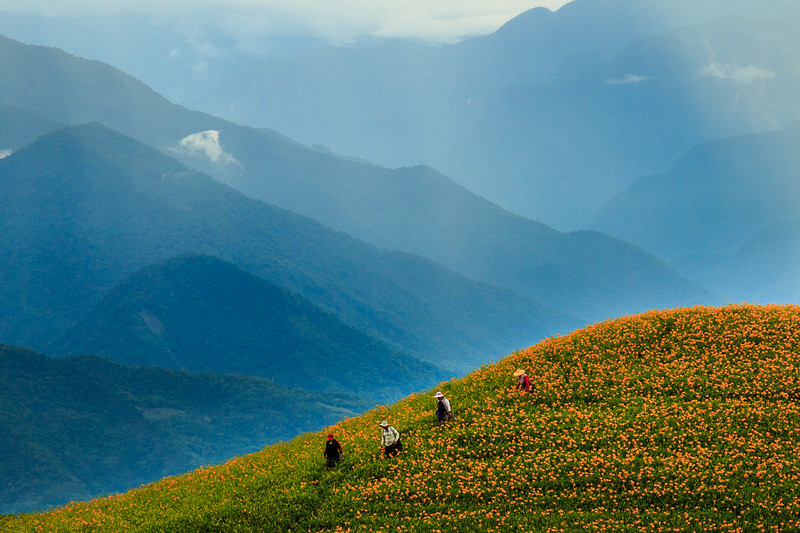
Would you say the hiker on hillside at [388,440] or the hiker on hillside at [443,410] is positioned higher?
the hiker on hillside at [443,410]

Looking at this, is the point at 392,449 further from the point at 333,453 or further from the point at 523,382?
the point at 523,382

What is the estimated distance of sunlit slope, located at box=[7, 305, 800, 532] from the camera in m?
28.7

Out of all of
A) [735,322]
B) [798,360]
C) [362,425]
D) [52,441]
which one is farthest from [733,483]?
[52,441]

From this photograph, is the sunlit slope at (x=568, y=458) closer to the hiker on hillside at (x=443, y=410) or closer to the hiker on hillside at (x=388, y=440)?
the hiker on hillside at (x=388, y=440)

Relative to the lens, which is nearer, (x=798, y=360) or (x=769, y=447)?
(x=769, y=447)

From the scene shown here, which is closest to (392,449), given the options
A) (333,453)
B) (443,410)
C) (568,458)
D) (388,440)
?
(388,440)

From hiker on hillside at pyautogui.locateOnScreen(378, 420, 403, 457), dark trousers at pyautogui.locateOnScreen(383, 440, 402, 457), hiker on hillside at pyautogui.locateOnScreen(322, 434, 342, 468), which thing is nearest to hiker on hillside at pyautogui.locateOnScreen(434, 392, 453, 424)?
dark trousers at pyautogui.locateOnScreen(383, 440, 402, 457)

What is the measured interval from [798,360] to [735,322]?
5.01m

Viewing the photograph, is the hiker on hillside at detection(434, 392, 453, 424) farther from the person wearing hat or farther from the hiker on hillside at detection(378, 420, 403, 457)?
the person wearing hat

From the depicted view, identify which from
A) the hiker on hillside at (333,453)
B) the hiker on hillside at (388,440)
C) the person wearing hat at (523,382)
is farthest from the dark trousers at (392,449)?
the person wearing hat at (523,382)

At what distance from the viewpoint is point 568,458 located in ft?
104

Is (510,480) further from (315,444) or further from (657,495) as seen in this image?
(315,444)

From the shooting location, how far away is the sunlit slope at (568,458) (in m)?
28.7

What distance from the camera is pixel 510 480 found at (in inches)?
1218
